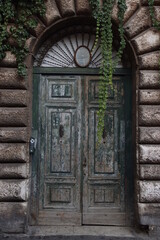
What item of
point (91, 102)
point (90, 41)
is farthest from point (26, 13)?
point (91, 102)

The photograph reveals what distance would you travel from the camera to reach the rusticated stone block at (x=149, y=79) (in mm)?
4707

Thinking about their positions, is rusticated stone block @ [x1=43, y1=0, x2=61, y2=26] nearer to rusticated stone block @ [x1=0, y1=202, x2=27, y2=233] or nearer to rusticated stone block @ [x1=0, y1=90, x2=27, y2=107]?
rusticated stone block @ [x1=0, y1=90, x2=27, y2=107]

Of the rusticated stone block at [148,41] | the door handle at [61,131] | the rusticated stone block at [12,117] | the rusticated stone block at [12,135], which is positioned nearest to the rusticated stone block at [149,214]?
the door handle at [61,131]

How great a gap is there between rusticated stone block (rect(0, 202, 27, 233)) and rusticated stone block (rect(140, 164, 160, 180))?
1.82 meters

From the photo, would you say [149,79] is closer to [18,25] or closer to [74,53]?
[74,53]

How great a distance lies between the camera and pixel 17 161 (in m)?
4.65

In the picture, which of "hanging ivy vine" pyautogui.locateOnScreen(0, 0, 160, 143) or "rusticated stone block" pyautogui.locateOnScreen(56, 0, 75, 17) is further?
"rusticated stone block" pyautogui.locateOnScreen(56, 0, 75, 17)

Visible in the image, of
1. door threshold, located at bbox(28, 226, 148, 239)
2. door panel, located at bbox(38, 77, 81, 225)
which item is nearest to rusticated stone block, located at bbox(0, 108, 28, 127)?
door panel, located at bbox(38, 77, 81, 225)

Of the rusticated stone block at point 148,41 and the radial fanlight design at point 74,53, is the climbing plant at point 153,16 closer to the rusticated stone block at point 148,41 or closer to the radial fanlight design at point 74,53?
the rusticated stone block at point 148,41

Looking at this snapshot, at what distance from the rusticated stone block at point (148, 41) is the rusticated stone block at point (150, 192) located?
195 centimetres

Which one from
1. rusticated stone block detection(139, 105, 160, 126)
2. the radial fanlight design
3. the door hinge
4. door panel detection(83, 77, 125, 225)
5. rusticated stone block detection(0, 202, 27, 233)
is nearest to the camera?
rusticated stone block detection(0, 202, 27, 233)

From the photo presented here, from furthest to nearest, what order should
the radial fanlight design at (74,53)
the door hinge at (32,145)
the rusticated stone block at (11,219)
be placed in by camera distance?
the radial fanlight design at (74,53) → the door hinge at (32,145) → the rusticated stone block at (11,219)

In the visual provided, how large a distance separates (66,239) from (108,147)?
4.94ft

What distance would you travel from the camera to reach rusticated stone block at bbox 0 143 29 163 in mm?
4637
